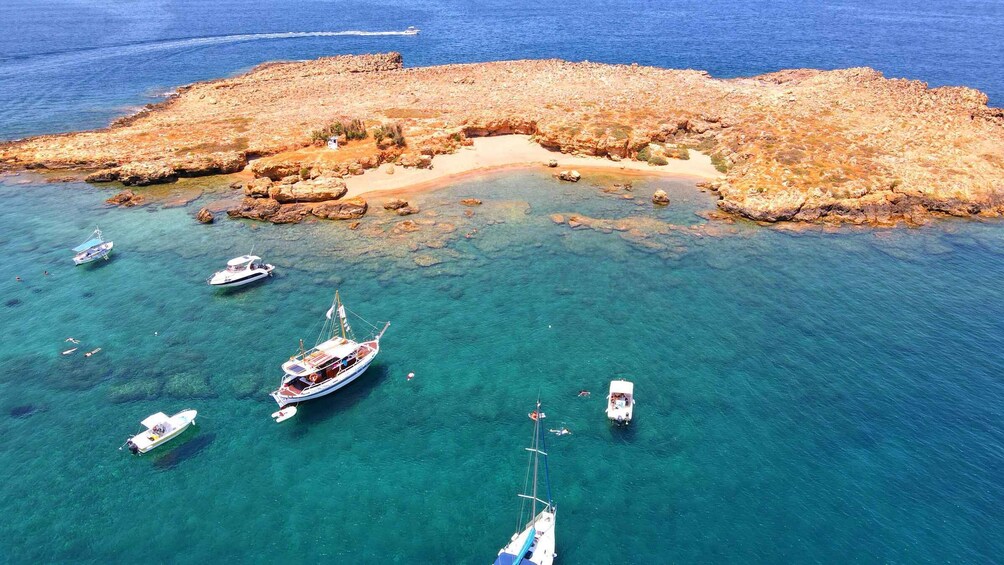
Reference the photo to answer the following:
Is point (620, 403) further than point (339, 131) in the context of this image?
No

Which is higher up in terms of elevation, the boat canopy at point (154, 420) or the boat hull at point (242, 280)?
the boat hull at point (242, 280)

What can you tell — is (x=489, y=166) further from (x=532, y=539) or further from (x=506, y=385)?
(x=532, y=539)

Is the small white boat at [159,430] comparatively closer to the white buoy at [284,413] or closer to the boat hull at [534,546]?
the white buoy at [284,413]

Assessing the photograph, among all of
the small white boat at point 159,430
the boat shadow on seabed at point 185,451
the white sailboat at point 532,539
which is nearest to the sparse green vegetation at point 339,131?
the small white boat at point 159,430

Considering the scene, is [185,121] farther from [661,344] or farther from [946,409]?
[946,409]

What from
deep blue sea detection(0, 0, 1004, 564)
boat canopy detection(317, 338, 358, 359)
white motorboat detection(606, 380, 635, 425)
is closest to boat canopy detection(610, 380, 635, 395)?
white motorboat detection(606, 380, 635, 425)

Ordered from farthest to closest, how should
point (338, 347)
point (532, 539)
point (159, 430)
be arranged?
point (338, 347) < point (159, 430) < point (532, 539)

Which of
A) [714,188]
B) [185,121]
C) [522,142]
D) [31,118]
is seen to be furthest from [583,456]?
[31,118]

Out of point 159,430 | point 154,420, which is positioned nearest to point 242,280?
point 154,420
